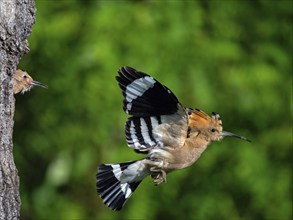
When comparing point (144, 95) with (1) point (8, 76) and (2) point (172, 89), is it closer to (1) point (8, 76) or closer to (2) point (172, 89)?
(1) point (8, 76)

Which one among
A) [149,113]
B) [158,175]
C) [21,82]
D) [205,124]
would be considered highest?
[21,82]

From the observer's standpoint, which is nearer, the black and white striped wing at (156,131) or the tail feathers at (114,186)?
the black and white striped wing at (156,131)

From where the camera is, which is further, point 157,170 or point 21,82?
point 21,82

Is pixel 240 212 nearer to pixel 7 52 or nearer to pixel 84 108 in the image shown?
pixel 84 108

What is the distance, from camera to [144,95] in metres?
4.66

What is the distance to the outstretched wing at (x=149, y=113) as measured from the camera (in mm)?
4625

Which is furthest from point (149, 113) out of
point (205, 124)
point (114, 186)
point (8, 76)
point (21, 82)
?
point (21, 82)

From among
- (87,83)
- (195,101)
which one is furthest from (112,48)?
(195,101)

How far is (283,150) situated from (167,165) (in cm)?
375

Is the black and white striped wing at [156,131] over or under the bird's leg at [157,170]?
over

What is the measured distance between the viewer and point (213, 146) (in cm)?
825

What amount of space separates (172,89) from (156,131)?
2.71 metres

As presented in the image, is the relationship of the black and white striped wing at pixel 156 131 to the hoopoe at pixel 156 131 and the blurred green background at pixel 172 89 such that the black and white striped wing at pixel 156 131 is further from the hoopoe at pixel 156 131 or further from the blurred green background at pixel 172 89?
the blurred green background at pixel 172 89

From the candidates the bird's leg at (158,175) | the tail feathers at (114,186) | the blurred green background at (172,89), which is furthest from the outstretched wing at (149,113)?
the blurred green background at (172,89)
